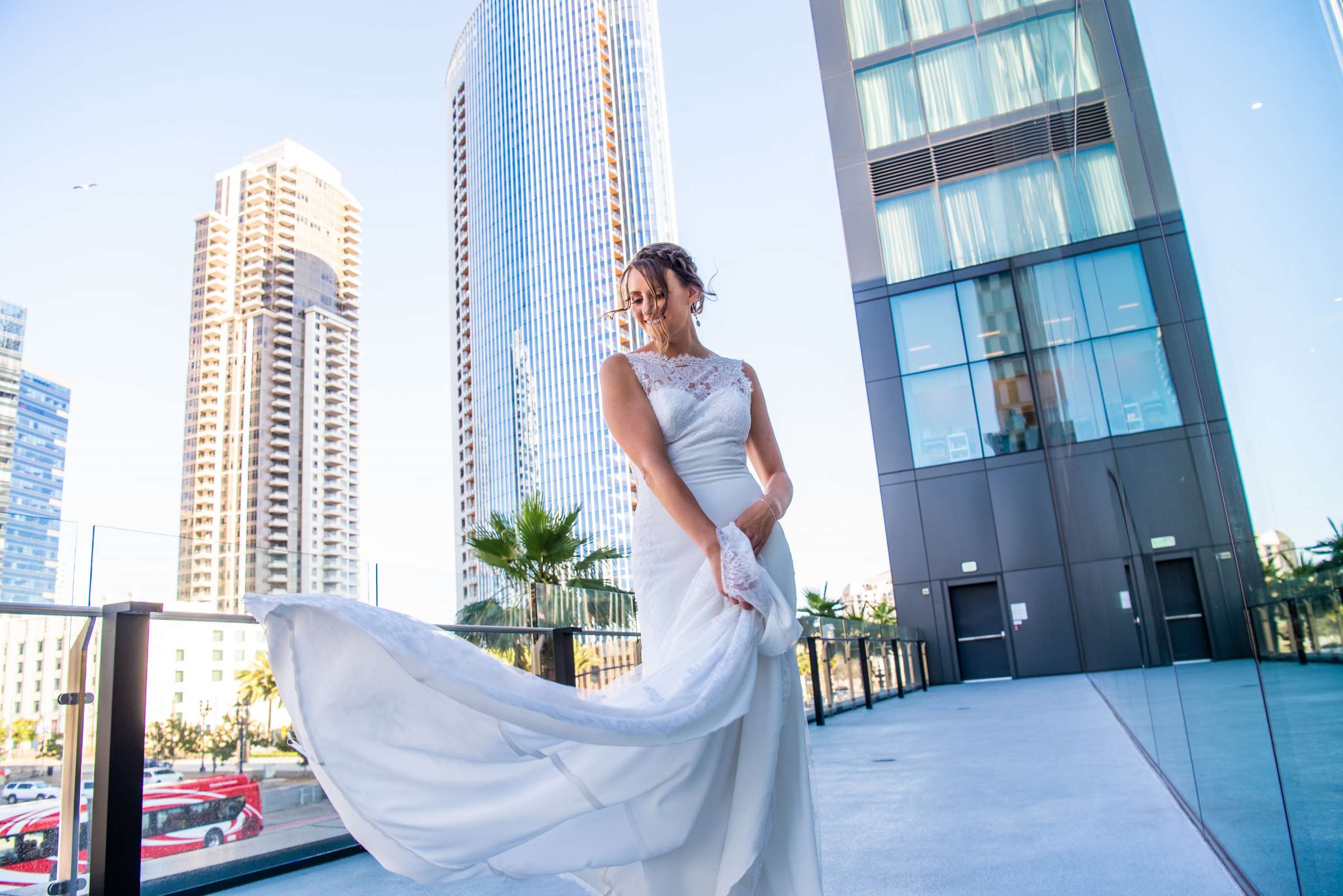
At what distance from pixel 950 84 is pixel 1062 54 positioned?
1419cm

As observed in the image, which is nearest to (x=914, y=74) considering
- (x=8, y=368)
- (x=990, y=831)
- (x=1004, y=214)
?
(x=1004, y=214)

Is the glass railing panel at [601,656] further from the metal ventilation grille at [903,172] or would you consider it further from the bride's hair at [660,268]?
the metal ventilation grille at [903,172]

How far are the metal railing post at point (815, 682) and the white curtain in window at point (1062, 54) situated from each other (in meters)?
4.93

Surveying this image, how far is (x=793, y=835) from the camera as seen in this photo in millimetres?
1618

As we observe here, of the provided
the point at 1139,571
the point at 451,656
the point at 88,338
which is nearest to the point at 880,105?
the point at 1139,571

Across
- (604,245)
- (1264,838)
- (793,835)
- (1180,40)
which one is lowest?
(1264,838)

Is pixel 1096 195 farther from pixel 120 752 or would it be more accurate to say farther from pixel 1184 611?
pixel 120 752

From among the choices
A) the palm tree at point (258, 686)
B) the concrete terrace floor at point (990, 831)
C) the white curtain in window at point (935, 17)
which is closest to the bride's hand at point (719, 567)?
the concrete terrace floor at point (990, 831)

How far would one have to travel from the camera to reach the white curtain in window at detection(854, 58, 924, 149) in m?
16.7

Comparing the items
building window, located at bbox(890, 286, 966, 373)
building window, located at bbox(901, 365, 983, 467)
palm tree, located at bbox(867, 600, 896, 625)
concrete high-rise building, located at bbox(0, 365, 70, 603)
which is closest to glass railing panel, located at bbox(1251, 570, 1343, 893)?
building window, located at bbox(901, 365, 983, 467)

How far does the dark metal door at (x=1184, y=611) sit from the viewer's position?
2.38 m

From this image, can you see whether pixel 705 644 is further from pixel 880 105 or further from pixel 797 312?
pixel 797 312

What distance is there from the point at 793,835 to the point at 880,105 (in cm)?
1788

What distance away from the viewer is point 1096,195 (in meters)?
3.21
